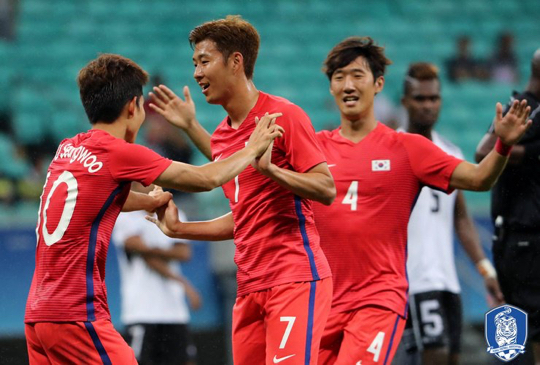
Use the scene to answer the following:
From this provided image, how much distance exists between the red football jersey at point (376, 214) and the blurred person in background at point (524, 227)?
962 millimetres

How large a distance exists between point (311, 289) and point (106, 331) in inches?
38.6

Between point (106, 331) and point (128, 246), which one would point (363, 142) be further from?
point (128, 246)

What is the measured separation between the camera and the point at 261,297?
4.25m

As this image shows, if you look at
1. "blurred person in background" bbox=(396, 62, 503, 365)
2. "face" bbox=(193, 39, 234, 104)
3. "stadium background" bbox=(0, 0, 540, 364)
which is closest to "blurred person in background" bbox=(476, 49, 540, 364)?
"blurred person in background" bbox=(396, 62, 503, 365)

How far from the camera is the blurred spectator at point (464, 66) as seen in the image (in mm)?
14586

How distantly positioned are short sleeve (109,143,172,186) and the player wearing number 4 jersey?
49.5 inches

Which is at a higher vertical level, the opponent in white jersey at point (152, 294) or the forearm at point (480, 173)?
the forearm at point (480, 173)

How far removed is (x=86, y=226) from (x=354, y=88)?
1.89m

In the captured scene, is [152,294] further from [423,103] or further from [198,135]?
[423,103]

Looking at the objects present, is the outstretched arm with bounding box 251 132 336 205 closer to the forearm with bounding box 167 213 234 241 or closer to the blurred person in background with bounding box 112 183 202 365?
the forearm with bounding box 167 213 234 241

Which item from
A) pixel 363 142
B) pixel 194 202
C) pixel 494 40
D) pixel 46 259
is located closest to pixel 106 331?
pixel 46 259

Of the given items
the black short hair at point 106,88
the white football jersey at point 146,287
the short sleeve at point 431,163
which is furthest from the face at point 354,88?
the white football jersey at point 146,287

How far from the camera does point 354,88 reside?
511 cm

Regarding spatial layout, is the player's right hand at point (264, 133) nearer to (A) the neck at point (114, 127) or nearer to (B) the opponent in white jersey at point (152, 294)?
(A) the neck at point (114, 127)
